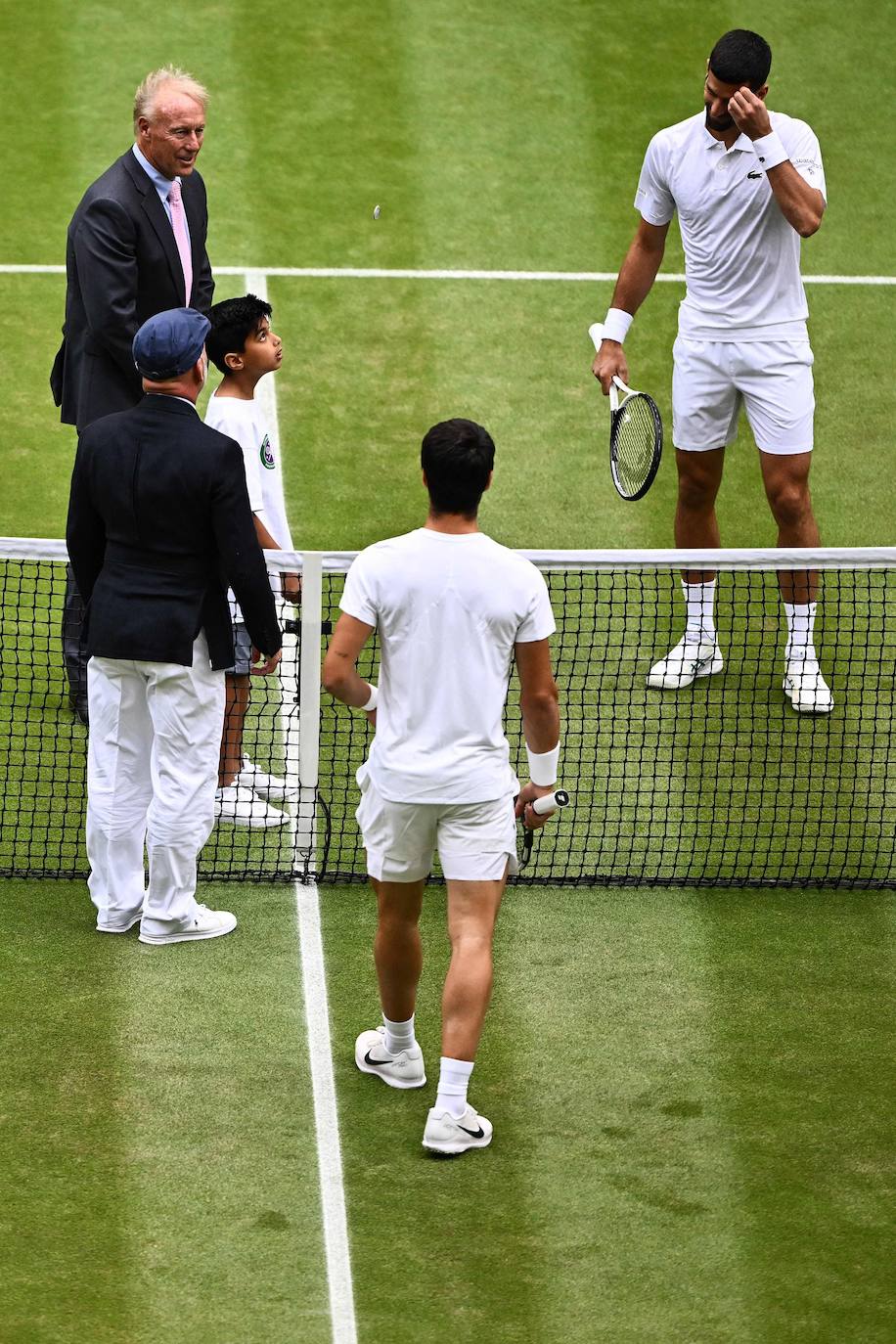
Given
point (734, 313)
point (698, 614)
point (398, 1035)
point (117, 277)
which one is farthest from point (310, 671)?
point (734, 313)

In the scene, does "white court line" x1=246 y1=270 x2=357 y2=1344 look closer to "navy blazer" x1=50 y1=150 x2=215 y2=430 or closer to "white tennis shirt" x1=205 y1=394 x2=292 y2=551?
"white tennis shirt" x1=205 y1=394 x2=292 y2=551

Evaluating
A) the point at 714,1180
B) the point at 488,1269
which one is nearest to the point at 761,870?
the point at 714,1180

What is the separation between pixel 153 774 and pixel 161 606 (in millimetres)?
674

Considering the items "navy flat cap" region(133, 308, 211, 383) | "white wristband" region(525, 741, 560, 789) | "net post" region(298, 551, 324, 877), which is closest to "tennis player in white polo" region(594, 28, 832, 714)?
"net post" region(298, 551, 324, 877)

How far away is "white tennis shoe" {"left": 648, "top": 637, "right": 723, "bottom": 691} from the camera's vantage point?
927cm

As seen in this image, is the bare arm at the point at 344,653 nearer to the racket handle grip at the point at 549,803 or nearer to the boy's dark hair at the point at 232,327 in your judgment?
the racket handle grip at the point at 549,803

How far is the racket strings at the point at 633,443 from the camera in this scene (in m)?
8.77

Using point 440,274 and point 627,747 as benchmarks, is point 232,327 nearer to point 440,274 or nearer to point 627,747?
point 627,747

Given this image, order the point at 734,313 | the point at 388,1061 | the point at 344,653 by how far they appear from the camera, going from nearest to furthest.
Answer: the point at 344,653, the point at 388,1061, the point at 734,313

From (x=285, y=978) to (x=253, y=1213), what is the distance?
1318mm

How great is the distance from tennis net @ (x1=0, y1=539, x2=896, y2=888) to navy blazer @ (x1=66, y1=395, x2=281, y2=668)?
2.20 feet

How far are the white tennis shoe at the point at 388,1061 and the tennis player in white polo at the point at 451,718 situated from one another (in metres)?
0.28

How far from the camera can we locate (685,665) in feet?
30.5

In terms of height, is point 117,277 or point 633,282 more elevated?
point 633,282
